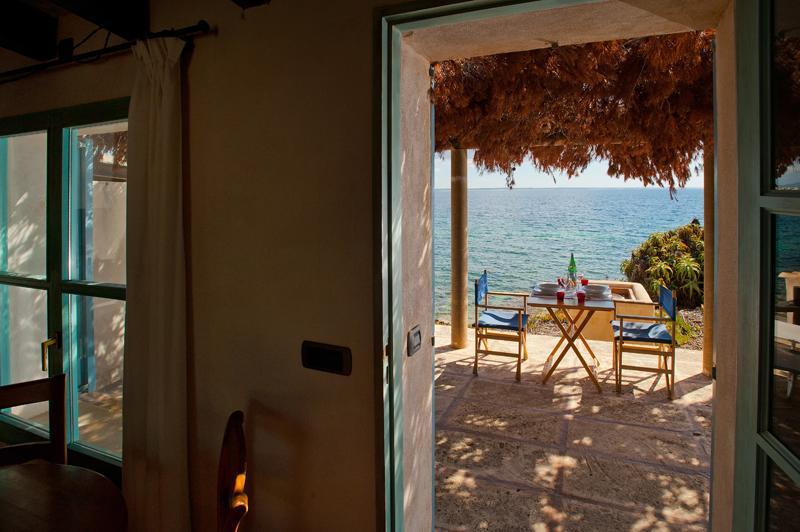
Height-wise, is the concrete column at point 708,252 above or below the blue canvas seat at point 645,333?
above

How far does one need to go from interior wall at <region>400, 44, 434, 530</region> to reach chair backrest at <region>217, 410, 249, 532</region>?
0.61 m

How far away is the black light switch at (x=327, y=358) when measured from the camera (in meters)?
1.57

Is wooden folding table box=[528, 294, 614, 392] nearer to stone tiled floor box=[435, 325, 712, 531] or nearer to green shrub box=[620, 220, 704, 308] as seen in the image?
stone tiled floor box=[435, 325, 712, 531]

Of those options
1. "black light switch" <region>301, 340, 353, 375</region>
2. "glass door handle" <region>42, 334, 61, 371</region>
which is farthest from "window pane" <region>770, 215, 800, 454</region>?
"glass door handle" <region>42, 334, 61, 371</region>

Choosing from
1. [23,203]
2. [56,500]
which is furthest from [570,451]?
[23,203]

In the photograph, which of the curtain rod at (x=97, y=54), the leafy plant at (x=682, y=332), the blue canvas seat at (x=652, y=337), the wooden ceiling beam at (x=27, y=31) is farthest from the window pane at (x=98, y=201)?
the leafy plant at (x=682, y=332)

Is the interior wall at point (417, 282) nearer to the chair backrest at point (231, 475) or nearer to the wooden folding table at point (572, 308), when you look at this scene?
the chair backrest at point (231, 475)

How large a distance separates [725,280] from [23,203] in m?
3.50

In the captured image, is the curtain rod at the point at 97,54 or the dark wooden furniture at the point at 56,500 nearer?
the dark wooden furniture at the point at 56,500

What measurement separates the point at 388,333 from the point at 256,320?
22.0 inches

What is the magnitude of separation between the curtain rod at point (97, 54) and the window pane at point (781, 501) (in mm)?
2172

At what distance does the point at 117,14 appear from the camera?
1854 millimetres

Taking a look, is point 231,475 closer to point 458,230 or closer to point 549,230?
point 458,230

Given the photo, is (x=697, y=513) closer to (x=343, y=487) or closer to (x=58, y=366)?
(x=343, y=487)
